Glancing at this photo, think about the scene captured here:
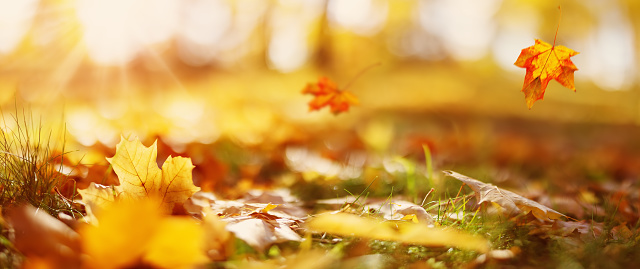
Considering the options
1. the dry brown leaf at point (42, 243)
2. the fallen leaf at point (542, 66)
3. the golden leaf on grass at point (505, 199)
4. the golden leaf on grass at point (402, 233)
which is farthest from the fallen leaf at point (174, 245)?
the fallen leaf at point (542, 66)

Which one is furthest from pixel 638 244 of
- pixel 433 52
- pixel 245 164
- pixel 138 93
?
pixel 433 52

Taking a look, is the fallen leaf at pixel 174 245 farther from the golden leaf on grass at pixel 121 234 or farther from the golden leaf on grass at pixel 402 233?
the golden leaf on grass at pixel 402 233

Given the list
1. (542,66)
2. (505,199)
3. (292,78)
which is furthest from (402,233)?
(292,78)

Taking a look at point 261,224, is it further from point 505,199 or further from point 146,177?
point 505,199

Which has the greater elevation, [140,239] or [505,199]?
[140,239]

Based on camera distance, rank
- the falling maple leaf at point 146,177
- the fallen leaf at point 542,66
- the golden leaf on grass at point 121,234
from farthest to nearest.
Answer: the fallen leaf at point 542,66
the falling maple leaf at point 146,177
the golden leaf on grass at point 121,234

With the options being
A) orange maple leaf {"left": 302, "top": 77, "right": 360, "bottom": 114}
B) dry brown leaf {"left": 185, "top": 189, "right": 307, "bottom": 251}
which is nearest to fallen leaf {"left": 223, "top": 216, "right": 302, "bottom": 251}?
dry brown leaf {"left": 185, "top": 189, "right": 307, "bottom": 251}
